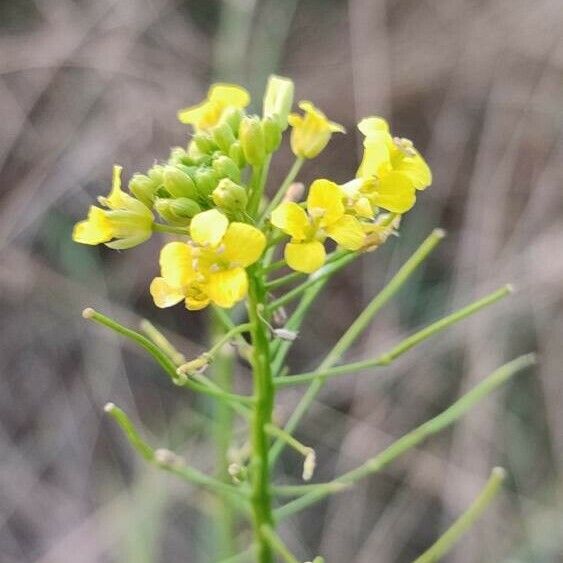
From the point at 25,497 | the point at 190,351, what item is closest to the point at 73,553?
the point at 25,497

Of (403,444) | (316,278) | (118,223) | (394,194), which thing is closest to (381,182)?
(394,194)

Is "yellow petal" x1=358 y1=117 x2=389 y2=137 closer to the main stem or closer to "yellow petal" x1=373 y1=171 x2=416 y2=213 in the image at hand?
"yellow petal" x1=373 y1=171 x2=416 y2=213

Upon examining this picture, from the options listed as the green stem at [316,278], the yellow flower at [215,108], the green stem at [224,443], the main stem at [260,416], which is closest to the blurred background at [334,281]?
the green stem at [224,443]

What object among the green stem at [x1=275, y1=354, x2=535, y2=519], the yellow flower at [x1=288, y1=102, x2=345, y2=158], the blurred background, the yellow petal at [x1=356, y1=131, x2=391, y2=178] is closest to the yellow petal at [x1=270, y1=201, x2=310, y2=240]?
the yellow petal at [x1=356, y1=131, x2=391, y2=178]

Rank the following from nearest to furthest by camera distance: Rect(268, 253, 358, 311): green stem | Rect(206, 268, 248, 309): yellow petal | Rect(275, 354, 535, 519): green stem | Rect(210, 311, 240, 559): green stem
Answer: Rect(206, 268, 248, 309): yellow petal
Rect(268, 253, 358, 311): green stem
Rect(275, 354, 535, 519): green stem
Rect(210, 311, 240, 559): green stem

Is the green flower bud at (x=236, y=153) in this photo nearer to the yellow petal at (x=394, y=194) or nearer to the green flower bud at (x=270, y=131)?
the green flower bud at (x=270, y=131)

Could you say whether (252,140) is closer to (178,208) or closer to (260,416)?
(178,208)

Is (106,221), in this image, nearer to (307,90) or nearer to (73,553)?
(73,553)
